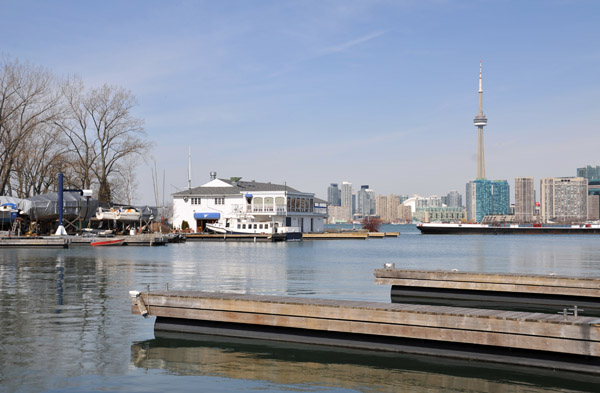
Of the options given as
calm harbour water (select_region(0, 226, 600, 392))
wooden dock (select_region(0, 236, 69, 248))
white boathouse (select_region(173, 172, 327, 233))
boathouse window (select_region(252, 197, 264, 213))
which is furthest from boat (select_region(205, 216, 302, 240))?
calm harbour water (select_region(0, 226, 600, 392))

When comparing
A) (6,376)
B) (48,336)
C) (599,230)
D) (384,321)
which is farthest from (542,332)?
(599,230)

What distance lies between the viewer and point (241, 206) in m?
99.6

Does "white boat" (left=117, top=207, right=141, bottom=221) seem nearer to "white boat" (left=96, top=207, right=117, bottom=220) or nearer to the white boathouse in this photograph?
"white boat" (left=96, top=207, right=117, bottom=220)

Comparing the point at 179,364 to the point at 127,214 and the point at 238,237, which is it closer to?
the point at 127,214

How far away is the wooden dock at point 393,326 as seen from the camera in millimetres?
11769

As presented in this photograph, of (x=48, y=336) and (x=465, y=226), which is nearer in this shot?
(x=48, y=336)

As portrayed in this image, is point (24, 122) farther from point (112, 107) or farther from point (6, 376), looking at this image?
point (6, 376)

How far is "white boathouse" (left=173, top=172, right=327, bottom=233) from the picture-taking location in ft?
325

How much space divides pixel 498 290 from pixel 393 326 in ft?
32.2

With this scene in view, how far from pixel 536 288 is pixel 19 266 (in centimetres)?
2958

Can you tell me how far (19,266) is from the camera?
125ft

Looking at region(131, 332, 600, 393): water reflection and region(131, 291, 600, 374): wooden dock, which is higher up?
region(131, 291, 600, 374): wooden dock

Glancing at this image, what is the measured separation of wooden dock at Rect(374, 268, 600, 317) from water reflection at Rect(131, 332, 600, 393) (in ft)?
30.5

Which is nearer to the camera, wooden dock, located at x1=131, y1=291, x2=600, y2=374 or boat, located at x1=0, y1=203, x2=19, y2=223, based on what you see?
wooden dock, located at x1=131, y1=291, x2=600, y2=374
